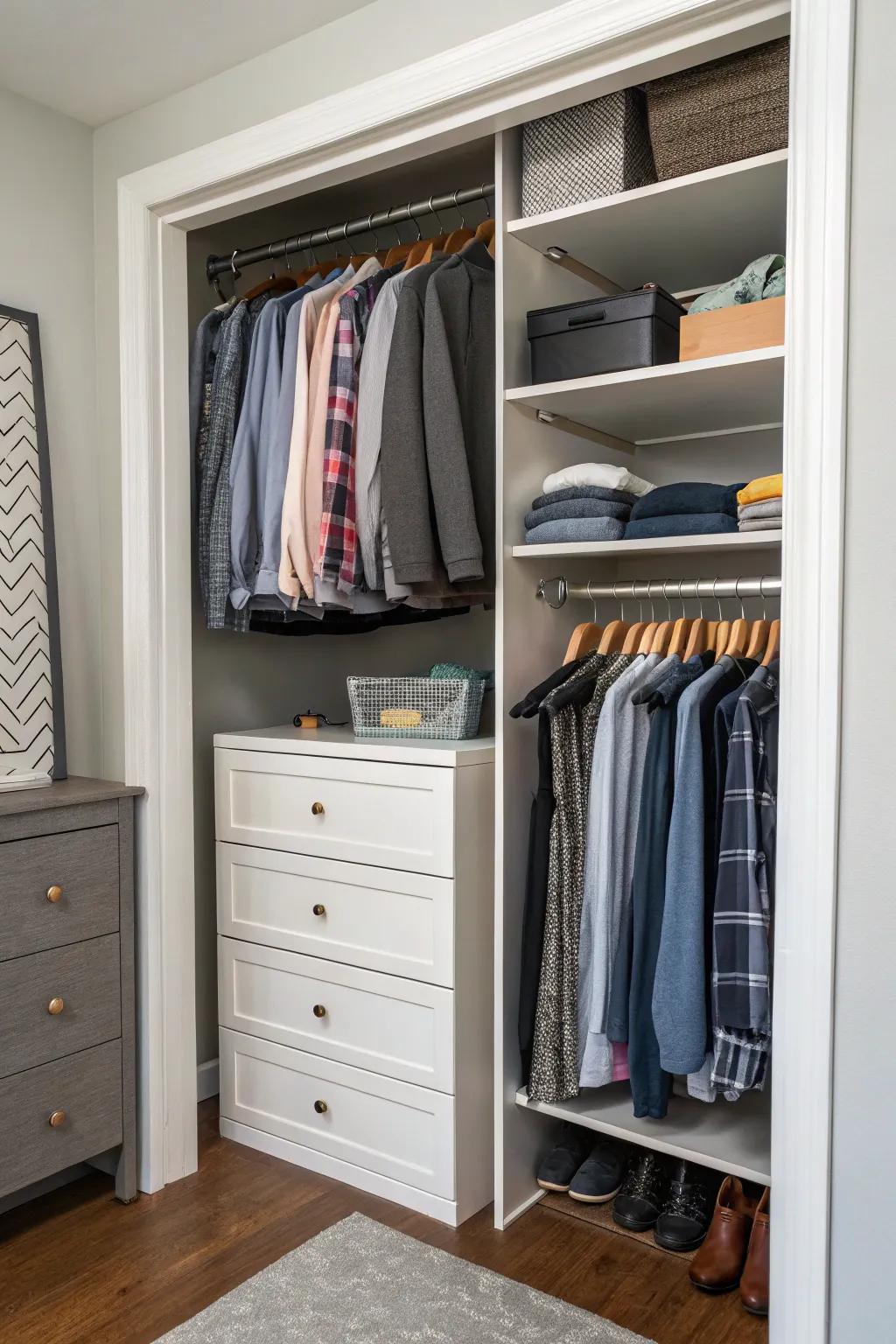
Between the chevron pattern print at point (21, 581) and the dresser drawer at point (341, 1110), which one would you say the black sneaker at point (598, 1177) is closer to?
the dresser drawer at point (341, 1110)

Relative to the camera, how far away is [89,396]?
254 cm

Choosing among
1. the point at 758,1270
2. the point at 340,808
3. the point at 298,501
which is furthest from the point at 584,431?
the point at 758,1270

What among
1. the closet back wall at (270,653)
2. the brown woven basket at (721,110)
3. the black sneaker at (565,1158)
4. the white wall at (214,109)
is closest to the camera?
the brown woven basket at (721,110)

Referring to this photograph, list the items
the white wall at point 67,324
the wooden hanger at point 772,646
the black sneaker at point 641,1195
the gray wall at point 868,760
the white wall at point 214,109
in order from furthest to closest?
1. the white wall at point 67,324
2. the black sneaker at point 641,1195
3. the wooden hanger at point 772,646
4. the white wall at point 214,109
5. the gray wall at point 868,760

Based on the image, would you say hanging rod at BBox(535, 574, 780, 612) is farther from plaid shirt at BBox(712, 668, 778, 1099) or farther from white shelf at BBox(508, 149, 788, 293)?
white shelf at BBox(508, 149, 788, 293)

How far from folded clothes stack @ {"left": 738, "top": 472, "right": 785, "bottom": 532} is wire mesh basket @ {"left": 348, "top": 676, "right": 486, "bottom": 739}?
28.9 inches

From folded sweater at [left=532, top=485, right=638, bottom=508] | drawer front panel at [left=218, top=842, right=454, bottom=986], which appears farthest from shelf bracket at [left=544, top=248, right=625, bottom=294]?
drawer front panel at [left=218, top=842, right=454, bottom=986]

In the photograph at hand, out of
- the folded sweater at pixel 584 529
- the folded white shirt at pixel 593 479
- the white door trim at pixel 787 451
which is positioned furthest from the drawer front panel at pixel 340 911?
the folded white shirt at pixel 593 479

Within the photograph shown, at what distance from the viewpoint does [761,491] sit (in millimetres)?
1876

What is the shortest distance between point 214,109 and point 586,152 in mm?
862

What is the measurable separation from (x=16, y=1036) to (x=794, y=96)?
2175 mm

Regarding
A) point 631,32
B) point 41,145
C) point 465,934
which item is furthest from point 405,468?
point 41,145

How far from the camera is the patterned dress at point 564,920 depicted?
7.06 ft

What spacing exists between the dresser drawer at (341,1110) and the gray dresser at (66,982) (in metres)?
0.32
